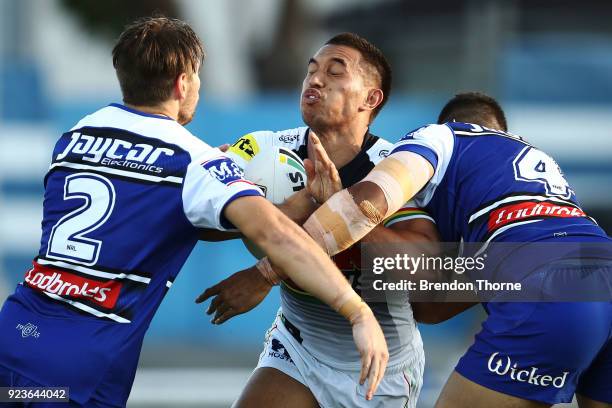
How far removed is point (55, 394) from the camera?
468 centimetres

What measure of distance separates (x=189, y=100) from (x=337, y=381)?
5.58 feet

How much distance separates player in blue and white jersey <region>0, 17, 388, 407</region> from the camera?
461 cm

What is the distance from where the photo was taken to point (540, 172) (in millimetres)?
5246

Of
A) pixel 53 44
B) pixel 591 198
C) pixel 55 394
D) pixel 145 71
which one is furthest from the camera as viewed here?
pixel 53 44

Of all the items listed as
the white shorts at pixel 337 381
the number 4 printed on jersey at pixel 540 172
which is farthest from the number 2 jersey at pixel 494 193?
the white shorts at pixel 337 381

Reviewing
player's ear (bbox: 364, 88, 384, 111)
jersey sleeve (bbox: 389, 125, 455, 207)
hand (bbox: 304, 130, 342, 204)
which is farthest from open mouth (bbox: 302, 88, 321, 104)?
jersey sleeve (bbox: 389, 125, 455, 207)

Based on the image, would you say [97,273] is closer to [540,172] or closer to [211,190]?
[211,190]

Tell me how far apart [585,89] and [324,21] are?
17.1 metres

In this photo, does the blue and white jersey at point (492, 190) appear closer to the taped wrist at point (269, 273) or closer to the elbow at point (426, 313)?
the elbow at point (426, 313)

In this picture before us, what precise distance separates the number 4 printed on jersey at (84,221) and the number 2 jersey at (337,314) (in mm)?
1144

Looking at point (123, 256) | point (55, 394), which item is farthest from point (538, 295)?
point (55, 394)

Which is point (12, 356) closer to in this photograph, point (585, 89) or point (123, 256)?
point (123, 256)

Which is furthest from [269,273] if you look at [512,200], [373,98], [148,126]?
[373,98]

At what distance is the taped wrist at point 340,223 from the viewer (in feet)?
17.0
